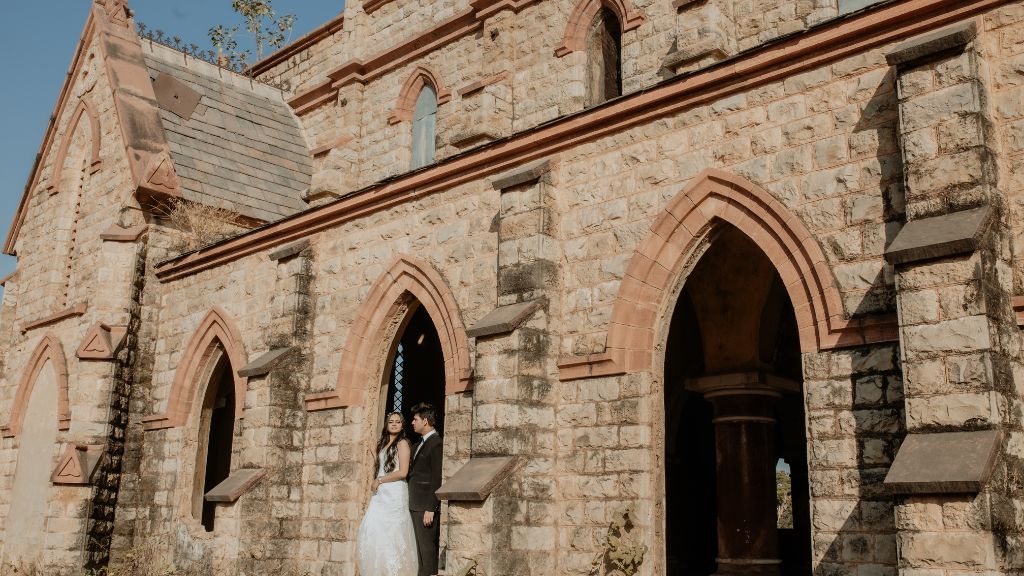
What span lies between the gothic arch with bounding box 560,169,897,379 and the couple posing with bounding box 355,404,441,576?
1.74m

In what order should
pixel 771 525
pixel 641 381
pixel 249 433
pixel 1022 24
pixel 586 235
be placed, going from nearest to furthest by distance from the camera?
pixel 1022 24 < pixel 641 381 < pixel 586 235 < pixel 771 525 < pixel 249 433

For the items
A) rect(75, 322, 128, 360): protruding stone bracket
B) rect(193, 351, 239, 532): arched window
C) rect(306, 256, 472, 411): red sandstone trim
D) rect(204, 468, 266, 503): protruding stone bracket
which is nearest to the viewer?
rect(306, 256, 472, 411): red sandstone trim

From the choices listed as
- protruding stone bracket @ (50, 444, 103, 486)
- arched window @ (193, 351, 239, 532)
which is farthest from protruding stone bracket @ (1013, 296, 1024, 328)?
protruding stone bracket @ (50, 444, 103, 486)

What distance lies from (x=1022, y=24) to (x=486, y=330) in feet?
15.3

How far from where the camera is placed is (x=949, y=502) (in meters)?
5.46

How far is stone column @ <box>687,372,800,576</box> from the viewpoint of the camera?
9.95 meters

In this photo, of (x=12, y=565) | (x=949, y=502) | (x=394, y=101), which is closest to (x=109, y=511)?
(x=12, y=565)

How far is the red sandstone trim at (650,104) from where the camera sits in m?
6.81

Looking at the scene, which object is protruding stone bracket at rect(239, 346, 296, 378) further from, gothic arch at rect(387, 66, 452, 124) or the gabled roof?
gothic arch at rect(387, 66, 452, 124)

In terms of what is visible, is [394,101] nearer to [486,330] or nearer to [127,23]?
[127,23]

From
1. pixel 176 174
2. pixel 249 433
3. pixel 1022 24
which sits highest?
pixel 176 174

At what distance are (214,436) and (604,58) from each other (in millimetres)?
9486

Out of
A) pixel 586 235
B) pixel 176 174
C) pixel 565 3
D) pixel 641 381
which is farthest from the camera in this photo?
pixel 176 174

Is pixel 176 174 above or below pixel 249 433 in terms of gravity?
above
